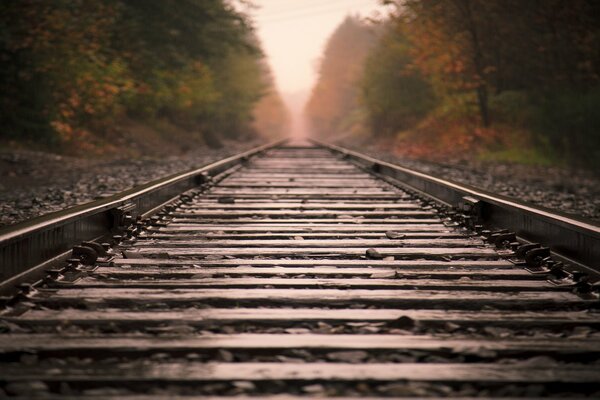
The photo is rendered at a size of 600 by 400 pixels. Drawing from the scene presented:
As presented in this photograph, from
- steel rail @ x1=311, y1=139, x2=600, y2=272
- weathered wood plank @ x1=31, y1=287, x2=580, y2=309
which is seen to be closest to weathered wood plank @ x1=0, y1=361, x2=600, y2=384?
weathered wood plank @ x1=31, y1=287, x2=580, y2=309

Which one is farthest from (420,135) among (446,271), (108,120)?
(446,271)

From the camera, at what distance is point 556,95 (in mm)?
15234

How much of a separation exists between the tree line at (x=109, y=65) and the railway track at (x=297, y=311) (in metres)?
10.1

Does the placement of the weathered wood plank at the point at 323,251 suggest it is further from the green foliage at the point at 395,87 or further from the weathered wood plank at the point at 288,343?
the green foliage at the point at 395,87

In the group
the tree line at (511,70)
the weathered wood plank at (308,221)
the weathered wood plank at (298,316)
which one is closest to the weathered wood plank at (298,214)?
the weathered wood plank at (308,221)

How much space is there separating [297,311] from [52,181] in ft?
25.7

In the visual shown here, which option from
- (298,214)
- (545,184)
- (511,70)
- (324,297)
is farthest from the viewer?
(511,70)

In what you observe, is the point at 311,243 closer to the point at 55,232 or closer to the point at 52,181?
the point at 55,232

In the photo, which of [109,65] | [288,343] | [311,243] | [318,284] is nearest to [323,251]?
[311,243]

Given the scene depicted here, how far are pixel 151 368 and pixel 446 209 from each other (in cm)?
381

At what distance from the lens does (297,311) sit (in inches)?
92.1

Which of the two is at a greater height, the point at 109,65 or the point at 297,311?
the point at 109,65

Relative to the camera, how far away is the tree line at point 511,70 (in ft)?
47.5

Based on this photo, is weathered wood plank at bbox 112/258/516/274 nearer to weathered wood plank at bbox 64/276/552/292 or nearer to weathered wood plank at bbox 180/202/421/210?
weathered wood plank at bbox 64/276/552/292
